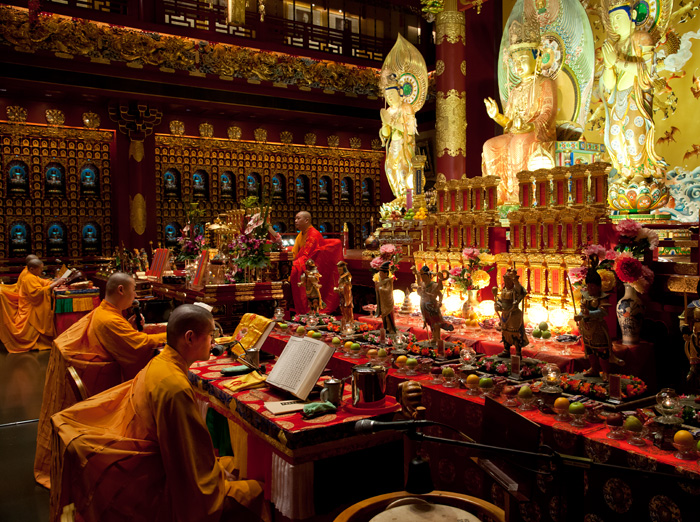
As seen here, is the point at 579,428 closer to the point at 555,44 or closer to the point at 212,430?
the point at 212,430

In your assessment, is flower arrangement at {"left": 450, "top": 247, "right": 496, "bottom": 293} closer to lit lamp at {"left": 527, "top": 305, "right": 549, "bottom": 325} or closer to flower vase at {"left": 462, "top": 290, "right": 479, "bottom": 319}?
flower vase at {"left": 462, "top": 290, "right": 479, "bottom": 319}

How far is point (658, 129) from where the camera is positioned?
319 inches

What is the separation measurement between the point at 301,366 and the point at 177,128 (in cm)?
1109

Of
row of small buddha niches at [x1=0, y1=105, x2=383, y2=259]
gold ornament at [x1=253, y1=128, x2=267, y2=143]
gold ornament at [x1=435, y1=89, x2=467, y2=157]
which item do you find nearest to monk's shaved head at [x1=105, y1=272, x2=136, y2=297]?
row of small buddha niches at [x1=0, y1=105, x2=383, y2=259]

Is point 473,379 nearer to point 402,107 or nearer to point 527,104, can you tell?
point 527,104

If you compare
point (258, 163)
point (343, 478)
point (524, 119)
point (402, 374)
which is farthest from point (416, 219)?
point (258, 163)

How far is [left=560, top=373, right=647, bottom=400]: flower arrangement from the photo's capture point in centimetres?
261

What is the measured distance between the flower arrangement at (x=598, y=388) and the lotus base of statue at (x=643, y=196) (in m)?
3.43

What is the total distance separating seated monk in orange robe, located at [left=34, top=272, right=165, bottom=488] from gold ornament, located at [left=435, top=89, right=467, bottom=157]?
8.62 m

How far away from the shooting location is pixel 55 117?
1119 cm

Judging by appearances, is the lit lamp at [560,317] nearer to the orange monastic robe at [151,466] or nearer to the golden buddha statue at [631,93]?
the golden buddha statue at [631,93]

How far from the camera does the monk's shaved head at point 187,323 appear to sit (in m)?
2.05

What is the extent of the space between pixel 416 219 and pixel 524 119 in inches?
80.5

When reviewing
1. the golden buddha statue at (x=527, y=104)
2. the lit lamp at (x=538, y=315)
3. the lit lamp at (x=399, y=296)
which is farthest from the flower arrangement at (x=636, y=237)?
the golden buddha statue at (x=527, y=104)
